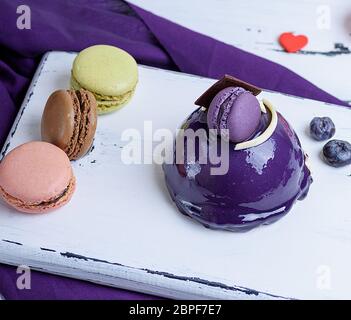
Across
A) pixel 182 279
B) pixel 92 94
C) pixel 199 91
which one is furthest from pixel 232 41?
pixel 182 279

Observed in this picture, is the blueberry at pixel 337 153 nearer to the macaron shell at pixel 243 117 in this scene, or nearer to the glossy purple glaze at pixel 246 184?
the glossy purple glaze at pixel 246 184

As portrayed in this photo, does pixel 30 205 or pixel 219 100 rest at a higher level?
pixel 219 100

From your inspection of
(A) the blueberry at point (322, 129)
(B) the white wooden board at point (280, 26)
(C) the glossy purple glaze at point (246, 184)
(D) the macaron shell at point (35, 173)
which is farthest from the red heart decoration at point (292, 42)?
(D) the macaron shell at point (35, 173)

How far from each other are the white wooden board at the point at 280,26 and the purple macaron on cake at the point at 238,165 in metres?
0.33

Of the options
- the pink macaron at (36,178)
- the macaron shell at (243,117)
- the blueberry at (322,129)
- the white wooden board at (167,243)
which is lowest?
the white wooden board at (167,243)

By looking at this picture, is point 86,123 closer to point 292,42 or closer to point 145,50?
point 145,50

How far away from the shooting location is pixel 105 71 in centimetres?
97

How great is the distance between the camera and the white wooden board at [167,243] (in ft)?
2.75

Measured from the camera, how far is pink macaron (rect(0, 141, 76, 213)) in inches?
33.2

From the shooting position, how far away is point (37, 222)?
871mm

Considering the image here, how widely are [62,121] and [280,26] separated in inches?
20.1

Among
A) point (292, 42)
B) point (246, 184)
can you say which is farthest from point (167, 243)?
point (292, 42)
